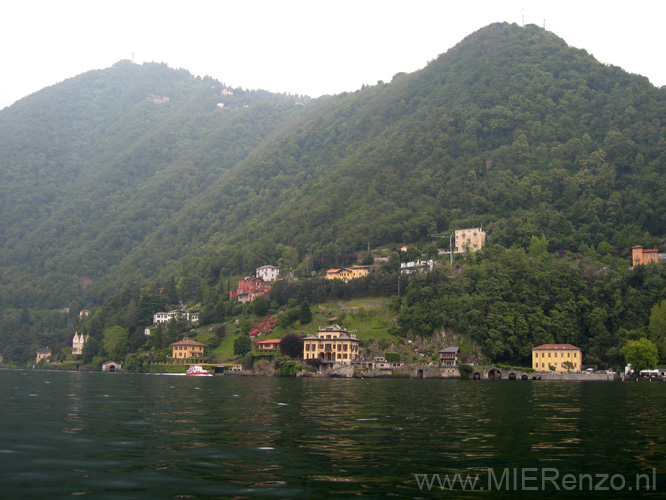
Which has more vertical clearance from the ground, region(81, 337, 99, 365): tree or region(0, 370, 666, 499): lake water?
region(0, 370, 666, 499): lake water

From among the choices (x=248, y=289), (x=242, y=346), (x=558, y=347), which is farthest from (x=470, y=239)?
(x=242, y=346)

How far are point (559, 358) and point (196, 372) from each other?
219 ft

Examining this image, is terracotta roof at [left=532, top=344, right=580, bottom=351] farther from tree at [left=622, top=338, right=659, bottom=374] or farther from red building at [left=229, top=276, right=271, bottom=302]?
red building at [left=229, top=276, right=271, bottom=302]

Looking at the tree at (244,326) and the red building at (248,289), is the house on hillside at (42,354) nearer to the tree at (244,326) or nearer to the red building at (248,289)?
the red building at (248,289)

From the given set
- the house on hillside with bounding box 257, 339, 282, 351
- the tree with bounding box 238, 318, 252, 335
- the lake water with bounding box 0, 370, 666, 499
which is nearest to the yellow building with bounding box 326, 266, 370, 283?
the tree with bounding box 238, 318, 252, 335

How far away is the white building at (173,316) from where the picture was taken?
164125 millimetres

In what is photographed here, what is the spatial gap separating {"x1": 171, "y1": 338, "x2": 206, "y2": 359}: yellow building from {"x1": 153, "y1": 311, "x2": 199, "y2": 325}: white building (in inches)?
796

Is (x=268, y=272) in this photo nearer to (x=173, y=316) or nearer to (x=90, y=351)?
(x=173, y=316)

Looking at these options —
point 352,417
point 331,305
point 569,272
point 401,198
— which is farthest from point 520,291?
point 352,417

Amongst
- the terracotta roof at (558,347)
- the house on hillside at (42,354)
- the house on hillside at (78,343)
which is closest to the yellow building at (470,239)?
the terracotta roof at (558,347)

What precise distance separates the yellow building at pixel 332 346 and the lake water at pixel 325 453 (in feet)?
280

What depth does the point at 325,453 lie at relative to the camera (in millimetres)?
22688

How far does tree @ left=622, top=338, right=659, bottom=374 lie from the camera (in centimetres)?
10544

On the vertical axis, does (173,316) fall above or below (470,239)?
below
